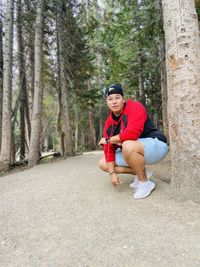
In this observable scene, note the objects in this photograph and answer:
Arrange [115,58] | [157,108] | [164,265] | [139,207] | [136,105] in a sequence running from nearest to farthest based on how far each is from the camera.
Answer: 1. [164,265]
2. [139,207]
3. [136,105]
4. [115,58]
5. [157,108]

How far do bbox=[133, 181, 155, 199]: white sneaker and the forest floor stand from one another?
0.23 feet

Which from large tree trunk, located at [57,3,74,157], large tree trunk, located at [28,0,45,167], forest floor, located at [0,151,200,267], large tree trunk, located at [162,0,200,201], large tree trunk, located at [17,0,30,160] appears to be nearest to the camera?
forest floor, located at [0,151,200,267]

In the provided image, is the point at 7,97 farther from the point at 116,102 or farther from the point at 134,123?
the point at 134,123

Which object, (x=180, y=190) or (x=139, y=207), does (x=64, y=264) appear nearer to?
(x=139, y=207)

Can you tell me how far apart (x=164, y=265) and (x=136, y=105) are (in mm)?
2009

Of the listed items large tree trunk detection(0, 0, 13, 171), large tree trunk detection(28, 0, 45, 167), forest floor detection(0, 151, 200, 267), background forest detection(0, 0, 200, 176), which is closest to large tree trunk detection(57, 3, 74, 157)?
background forest detection(0, 0, 200, 176)

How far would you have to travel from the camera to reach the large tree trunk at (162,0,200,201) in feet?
10.5

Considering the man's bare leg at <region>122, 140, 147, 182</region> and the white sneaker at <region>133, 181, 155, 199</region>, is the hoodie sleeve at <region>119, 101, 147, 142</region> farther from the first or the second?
the white sneaker at <region>133, 181, 155, 199</region>

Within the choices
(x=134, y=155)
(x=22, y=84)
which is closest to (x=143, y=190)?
(x=134, y=155)

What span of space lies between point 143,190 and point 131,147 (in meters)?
0.59

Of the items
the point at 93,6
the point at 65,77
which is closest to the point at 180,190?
the point at 93,6

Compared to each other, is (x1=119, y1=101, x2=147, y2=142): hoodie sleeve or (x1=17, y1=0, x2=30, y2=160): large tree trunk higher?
(x1=17, y1=0, x2=30, y2=160): large tree trunk

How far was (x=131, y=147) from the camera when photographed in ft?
10.8

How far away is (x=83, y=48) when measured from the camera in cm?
1258
